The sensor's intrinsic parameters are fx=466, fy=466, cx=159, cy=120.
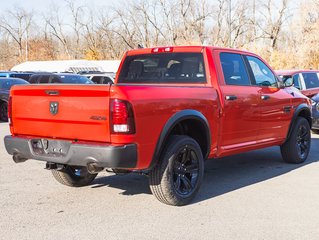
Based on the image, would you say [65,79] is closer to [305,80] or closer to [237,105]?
[305,80]

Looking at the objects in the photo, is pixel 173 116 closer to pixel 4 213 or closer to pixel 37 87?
pixel 37 87

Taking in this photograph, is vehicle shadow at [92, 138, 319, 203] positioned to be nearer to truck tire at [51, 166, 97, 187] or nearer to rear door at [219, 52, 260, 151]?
truck tire at [51, 166, 97, 187]

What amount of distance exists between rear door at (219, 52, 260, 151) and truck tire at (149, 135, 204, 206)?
0.66m

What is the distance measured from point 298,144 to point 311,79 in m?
6.86

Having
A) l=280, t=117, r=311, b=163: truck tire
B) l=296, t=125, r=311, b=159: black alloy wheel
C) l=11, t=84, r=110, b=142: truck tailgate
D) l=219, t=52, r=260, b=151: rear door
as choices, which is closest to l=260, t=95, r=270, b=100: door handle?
l=219, t=52, r=260, b=151: rear door

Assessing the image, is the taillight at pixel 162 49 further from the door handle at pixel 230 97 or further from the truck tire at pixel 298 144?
the truck tire at pixel 298 144

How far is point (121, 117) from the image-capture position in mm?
4633

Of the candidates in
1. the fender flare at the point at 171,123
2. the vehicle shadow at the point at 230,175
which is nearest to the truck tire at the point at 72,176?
the vehicle shadow at the point at 230,175

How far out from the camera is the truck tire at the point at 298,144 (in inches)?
308

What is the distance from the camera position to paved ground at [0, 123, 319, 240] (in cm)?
454

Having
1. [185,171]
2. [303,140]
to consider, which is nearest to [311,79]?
[303,140]

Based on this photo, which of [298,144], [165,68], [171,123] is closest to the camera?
[171,123]

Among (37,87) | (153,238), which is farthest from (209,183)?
(37,87)

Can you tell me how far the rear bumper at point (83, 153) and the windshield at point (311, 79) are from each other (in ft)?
34.4
